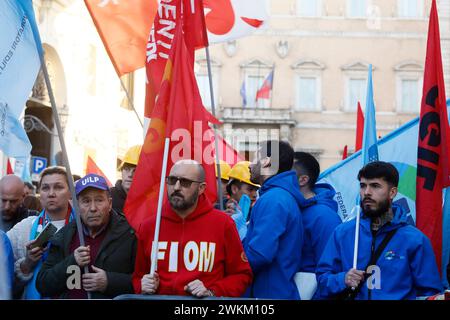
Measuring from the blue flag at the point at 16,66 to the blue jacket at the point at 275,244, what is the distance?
1.50 meters

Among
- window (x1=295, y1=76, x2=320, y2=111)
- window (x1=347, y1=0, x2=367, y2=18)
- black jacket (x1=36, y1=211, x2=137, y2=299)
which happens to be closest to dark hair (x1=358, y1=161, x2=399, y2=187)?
black jacket (x1=36, y1=211, x2=137, y2=299)

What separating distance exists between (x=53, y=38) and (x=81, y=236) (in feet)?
43.1

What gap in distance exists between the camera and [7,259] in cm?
491

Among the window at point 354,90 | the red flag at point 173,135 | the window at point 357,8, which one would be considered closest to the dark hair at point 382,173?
the red flag at point 173,135

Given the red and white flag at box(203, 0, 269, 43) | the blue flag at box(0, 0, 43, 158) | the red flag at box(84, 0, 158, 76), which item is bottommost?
the blue flag at box(0, 0, 43, 158)

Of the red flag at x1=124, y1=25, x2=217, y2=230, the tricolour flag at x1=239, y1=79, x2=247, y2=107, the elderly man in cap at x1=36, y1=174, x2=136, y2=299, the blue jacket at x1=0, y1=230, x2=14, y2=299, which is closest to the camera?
the elderly man in cap at x1=36, y1=174, x2=136, y2=299

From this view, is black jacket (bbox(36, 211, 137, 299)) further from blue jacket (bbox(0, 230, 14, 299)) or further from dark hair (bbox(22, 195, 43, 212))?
dark hair (bbox(22, 195, 43, 212))

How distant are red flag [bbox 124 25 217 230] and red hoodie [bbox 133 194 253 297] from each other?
0.26 m

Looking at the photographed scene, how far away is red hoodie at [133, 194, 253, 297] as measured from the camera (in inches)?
180

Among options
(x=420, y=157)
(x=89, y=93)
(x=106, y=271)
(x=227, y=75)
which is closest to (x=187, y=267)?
(x=106, y=271)

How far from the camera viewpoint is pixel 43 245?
509 cm

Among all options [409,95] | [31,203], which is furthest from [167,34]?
[409,95]

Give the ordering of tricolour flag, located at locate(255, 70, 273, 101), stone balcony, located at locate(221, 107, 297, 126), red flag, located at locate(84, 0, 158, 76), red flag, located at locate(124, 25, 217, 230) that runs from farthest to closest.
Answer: stone balcony, located at locate(221, 107, 297, 126) < tricolour flag, located at locate(255, 70, 273, 101) < red flag, located at locate(84, 0, 158, 76) < red flag, located at locate(124, 25, 217, 230)

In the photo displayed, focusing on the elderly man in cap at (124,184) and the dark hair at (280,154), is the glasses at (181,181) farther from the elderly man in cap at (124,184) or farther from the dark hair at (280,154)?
the elderly man in cap at (124,184)
